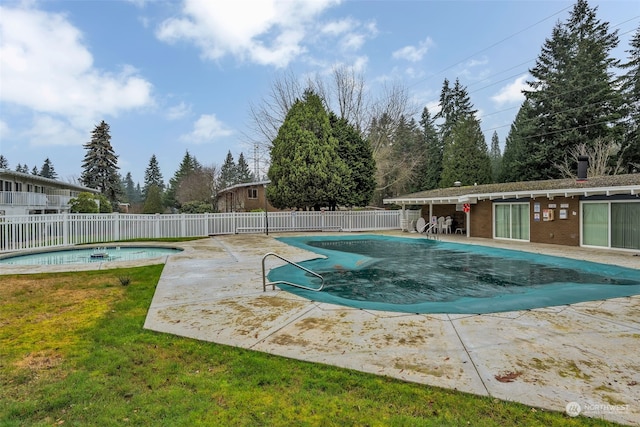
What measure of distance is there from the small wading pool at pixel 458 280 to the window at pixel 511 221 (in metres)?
2.87

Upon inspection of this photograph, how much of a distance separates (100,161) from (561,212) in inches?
1505

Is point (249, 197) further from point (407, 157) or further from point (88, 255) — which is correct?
point (88, 255)

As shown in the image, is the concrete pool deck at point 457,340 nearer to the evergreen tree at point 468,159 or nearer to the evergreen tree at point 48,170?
the evergreen tree at point 468,159

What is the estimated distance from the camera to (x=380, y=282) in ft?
24.9

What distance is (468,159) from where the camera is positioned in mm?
30359

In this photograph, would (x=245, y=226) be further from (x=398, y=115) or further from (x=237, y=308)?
(x=398, y=115)

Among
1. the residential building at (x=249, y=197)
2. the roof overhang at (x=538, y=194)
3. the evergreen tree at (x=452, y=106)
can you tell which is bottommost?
the roof overhang at (x=538, y=194)

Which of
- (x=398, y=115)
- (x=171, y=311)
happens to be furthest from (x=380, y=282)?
(x=398, y=115)

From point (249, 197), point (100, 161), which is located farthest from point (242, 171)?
point (249, 197)

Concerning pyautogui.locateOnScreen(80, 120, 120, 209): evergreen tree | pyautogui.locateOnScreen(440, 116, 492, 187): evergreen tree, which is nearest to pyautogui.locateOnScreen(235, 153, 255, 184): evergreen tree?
pyautogui.locateOnScreen(80, 120, 120, 209): evergreen tree

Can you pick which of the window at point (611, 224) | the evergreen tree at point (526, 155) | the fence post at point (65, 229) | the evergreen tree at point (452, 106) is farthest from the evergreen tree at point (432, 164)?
the fence post at point (65, 229)

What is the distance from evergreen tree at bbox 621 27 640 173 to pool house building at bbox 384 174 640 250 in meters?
14.7

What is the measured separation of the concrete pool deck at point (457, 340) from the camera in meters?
2.70

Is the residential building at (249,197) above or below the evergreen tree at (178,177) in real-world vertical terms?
below
